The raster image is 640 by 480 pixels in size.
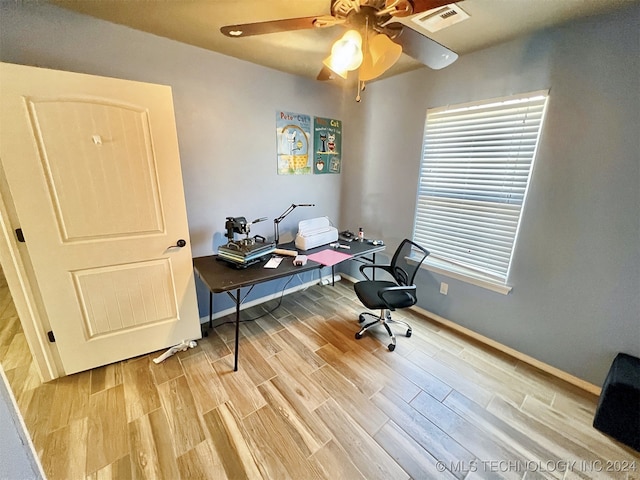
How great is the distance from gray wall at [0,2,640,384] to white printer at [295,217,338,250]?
391 mm

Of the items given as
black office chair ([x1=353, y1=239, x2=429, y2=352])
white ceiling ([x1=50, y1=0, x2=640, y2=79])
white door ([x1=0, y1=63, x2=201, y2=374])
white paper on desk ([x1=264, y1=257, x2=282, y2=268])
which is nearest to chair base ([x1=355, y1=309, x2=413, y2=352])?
black office chair ([x1=353, y1=239, x2=429, y2=352])

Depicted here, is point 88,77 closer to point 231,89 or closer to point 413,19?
point 231,89

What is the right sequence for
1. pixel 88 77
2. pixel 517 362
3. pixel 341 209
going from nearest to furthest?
pixel 88 77
pixel 517 362
pixel 341 209

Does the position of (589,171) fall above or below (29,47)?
below

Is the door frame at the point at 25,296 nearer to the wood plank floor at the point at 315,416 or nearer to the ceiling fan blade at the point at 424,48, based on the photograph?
the wood plank floor at the point at 315,416

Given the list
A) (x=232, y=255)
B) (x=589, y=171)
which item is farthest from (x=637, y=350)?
(x=232, y=255)

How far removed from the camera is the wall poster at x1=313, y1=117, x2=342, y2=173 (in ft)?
9.45

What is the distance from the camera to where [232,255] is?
2.08 m

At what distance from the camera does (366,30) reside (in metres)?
1.18

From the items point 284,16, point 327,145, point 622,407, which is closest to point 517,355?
point 622,407

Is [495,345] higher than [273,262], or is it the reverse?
[273,262]

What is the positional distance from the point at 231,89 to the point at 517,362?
10.9ft

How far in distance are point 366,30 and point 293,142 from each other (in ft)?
5.22

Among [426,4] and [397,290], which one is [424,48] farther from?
[397,290]
